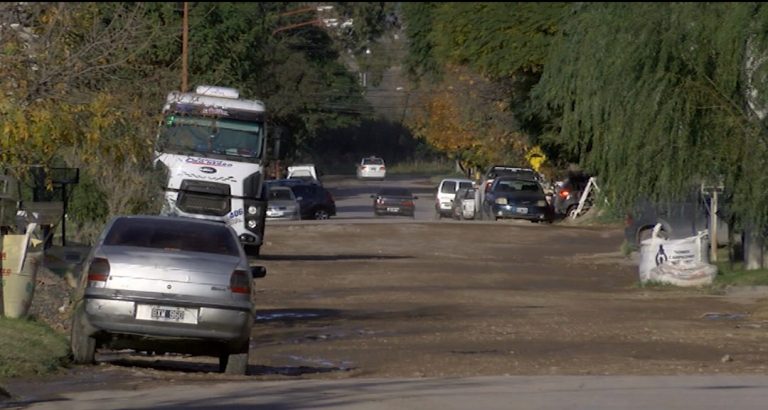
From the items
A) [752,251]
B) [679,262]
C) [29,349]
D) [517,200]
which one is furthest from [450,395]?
[517,200]

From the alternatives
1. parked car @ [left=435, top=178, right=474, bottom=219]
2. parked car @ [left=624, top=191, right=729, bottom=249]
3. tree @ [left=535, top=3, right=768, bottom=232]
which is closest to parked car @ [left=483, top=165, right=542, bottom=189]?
parked car @ [left=435, top=178, right=474, bottom=219]

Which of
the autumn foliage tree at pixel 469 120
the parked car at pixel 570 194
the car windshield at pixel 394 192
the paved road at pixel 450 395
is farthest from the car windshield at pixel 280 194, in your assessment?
the paved road at pixel 450 395

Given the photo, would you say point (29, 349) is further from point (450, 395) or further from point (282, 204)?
point (282, 204)

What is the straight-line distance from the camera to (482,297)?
23328 mm

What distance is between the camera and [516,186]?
45000mm

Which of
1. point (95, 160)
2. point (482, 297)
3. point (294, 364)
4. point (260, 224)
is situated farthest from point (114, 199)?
point (294, 364)

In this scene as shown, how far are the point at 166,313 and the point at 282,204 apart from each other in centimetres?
3300

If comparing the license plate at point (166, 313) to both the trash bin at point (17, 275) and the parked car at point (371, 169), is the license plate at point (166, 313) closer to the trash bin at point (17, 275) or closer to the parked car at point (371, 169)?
the trash bin at point (17, 275)

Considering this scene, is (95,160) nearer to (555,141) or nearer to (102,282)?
(102,282)

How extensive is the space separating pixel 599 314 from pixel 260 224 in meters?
10.6

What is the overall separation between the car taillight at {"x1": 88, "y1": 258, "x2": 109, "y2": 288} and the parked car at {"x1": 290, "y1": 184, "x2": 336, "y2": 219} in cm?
3430

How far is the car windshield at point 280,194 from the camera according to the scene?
45719 mm

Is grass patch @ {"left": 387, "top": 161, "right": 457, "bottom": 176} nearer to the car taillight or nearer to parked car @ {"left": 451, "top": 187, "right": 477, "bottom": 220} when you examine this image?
parked car @ {"left": 451, "top": 187, "right": 477, "bottom": 220}

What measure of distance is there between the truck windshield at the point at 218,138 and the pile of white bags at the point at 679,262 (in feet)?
28.8
